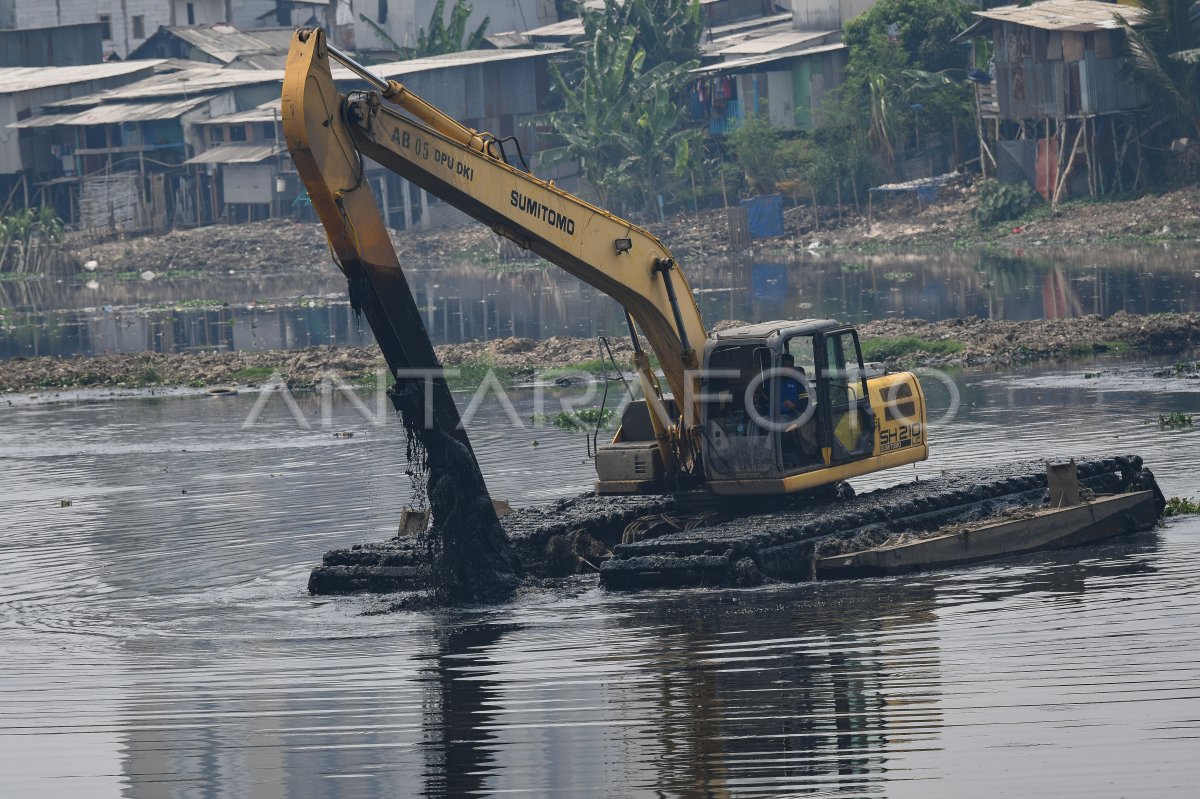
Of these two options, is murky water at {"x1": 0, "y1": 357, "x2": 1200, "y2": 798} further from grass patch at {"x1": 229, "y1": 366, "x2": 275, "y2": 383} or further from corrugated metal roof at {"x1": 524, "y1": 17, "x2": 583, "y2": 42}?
corrugated metal roof at {"x1": 524, "y1": 17, "x2": 583, "y2": 42}

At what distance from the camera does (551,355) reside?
41312 millimetres

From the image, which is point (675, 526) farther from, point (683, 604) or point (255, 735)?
point (255, 735)

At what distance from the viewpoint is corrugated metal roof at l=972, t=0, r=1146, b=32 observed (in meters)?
59.1

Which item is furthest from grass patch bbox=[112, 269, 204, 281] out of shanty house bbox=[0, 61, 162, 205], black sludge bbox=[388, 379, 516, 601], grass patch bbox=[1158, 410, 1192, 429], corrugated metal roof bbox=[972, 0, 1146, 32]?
black sludge bbox=[388, 379, 516, 601]

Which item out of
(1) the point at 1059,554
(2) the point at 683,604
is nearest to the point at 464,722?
(2) the point at 683,604

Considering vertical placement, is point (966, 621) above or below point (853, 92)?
below

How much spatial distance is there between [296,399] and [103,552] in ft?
51.1

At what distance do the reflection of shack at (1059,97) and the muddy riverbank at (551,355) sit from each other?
70.8 feet

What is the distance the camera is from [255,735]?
14352mm

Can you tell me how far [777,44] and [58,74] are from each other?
3329cm

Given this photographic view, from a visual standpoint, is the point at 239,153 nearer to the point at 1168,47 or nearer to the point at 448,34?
the point at 448,34

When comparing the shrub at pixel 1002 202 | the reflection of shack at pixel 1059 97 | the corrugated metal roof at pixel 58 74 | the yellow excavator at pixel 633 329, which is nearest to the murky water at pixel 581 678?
the yellow excavator at pixel 633 329

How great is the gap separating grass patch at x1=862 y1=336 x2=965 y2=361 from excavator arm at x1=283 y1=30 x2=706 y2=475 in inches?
699

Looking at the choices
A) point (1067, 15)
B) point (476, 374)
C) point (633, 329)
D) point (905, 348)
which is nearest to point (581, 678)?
point (633, 329)
